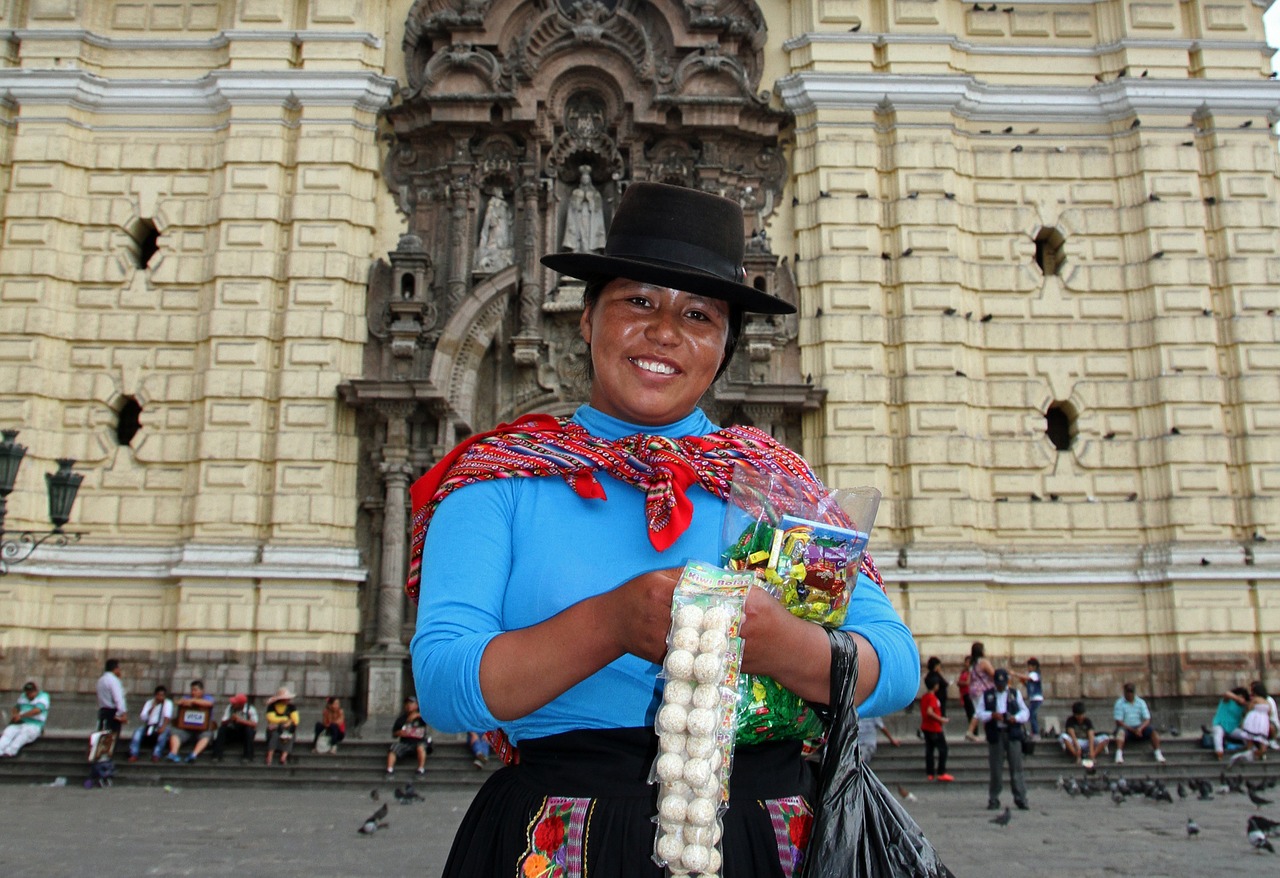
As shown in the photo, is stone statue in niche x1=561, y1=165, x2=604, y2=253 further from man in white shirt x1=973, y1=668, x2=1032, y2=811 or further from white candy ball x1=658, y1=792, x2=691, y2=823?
white candy ball x1=658, y1=792, x2=691, y2=823

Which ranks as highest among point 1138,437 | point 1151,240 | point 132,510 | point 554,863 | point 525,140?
point 525,140

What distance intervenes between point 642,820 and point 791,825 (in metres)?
0.27

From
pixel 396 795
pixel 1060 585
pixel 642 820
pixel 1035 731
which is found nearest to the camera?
pixel 642 820

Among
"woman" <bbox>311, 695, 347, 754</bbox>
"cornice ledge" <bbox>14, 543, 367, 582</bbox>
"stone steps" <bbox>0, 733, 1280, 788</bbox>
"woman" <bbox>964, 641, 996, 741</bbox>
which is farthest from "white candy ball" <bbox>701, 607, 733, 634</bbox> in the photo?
"cornice ledge" <bbox>14, 543, 367, 582</bbox>

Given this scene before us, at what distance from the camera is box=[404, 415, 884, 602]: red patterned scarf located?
6.20ft

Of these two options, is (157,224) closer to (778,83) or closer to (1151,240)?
(778,83)

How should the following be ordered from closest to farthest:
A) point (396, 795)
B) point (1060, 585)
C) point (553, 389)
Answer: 1. point (396, 795)
2. point (1060, 585)
3. point (553, 389)

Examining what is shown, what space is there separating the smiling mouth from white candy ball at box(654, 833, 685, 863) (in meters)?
0.89

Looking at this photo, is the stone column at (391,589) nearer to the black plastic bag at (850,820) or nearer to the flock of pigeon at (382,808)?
the flock of pigeon at (382,808)

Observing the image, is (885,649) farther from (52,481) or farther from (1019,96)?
(1019,96)

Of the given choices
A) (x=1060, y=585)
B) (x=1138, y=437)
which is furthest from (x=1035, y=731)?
(x=1138, y=437)

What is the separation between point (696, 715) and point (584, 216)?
47.6ft

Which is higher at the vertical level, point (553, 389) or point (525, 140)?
point (525, 140)

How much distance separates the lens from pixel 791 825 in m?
1.87
